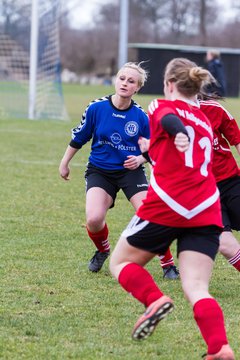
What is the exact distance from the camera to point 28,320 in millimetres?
5188

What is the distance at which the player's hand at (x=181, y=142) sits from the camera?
4145mm

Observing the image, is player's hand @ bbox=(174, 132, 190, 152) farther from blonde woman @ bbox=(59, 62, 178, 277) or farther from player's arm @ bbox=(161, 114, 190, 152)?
blonde woman @ bbox=(59, 62, 178, 277)

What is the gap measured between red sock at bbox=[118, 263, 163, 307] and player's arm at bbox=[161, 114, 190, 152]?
0.70m

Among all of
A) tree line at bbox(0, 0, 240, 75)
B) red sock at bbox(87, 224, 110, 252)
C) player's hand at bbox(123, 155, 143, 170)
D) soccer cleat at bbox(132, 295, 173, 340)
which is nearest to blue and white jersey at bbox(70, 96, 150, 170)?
player's hand at bbox(123, 155, 143, 170)

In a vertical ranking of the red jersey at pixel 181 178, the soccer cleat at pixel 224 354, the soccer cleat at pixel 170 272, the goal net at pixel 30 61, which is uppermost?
the red jersey at pixel 181 178

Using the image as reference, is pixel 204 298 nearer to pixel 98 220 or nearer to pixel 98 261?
pixel 98 220

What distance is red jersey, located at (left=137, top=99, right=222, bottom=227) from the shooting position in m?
4.32

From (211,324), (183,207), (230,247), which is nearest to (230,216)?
(230,247)

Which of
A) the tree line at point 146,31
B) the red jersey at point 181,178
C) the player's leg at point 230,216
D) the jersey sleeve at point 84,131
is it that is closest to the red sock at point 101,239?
the jersey sleeve at point 84,131

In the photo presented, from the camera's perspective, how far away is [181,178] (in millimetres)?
4324

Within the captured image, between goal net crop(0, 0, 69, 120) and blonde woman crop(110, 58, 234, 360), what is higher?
blonde woman crop(110, 58, 234, 360)

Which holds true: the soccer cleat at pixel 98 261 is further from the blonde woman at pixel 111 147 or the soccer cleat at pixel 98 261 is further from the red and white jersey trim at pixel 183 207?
the red and white jersey trim at pixel 183 207

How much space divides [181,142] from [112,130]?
236 cm

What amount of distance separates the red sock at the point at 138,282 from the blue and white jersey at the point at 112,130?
7.06 feet
